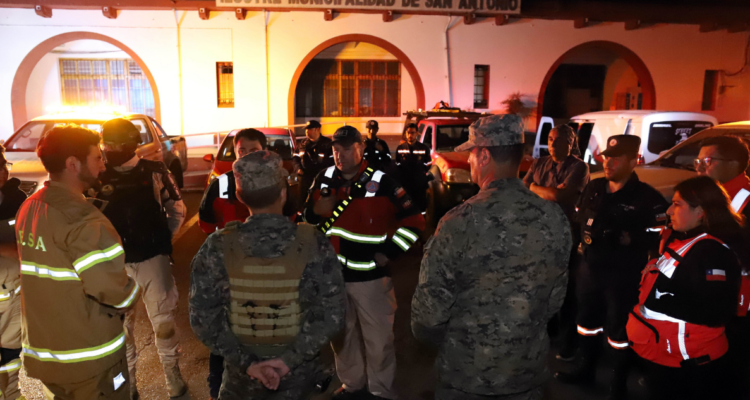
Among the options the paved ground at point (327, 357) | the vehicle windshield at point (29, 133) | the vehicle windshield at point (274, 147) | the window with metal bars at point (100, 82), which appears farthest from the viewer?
the window with metal bars at point (100, 82)

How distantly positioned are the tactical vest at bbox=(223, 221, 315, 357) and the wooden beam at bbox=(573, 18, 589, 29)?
16051 mm

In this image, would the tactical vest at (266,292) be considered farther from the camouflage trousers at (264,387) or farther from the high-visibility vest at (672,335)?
the high-visibility vest at (672,335)

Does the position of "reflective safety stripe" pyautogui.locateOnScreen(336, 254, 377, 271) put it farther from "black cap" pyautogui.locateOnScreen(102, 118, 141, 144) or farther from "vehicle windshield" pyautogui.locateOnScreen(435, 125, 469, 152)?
"vehicle windshield" pyautogui.locateOnScreen(435, 125, 469, 152)

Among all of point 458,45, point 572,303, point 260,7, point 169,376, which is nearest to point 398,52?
point 458,45

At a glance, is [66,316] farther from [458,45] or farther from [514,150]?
[458,45]

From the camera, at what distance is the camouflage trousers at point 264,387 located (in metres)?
2.20

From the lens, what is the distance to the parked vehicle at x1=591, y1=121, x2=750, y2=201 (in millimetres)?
5336

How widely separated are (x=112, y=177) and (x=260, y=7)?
1211 centimetres

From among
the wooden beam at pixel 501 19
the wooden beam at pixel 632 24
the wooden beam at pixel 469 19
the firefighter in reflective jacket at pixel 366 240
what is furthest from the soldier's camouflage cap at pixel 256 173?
the wooden beam at pixel 632 24

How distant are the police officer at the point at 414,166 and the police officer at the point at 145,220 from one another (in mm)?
4498

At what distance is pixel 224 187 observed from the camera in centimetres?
364

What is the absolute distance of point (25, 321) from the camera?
2430 mm

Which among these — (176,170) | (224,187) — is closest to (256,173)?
(224,187)

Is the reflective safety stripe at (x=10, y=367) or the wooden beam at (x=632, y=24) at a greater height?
the wooden beam at (x=632, y=24)
